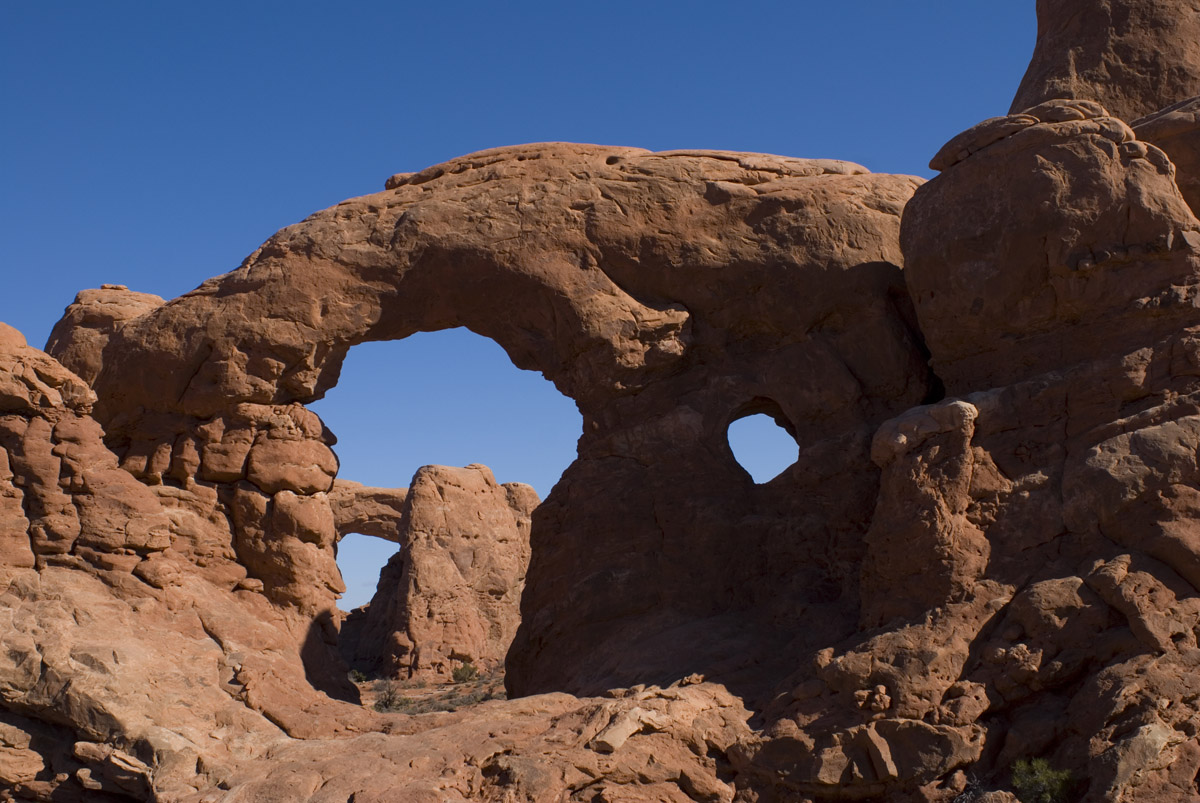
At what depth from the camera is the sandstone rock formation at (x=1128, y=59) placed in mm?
13211

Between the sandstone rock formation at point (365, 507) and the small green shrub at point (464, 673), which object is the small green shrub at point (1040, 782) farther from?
the sandstone rock formation at point (365, 507)

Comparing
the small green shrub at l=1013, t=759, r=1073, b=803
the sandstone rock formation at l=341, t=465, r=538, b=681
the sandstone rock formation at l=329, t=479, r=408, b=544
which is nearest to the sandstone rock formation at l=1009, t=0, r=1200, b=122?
the small green shrub at l=1013, t=759, r=1073, b=803

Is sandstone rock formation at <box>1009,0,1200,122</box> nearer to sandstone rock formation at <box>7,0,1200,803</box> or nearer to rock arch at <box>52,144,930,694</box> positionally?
sandstone rock formation at <box>7,0,1200,803</box>

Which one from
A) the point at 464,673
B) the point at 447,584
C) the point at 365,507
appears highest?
the point at 365,507

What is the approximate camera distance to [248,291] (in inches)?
518

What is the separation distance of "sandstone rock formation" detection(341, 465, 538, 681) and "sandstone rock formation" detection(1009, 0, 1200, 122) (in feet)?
38.1

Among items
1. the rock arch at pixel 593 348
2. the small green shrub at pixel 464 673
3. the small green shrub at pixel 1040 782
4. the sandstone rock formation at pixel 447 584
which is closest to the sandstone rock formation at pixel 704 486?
the rock arch at pixel 593 348

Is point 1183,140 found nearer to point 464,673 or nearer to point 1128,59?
point 1128,59

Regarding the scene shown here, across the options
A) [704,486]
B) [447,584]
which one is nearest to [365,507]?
[447,584]

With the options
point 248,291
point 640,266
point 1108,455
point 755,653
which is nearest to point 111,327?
point 248,291

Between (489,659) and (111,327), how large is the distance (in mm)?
10859

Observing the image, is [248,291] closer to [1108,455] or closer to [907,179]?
[907,179]

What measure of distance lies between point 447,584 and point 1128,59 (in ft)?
46.1

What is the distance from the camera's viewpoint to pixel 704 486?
12.9 m
